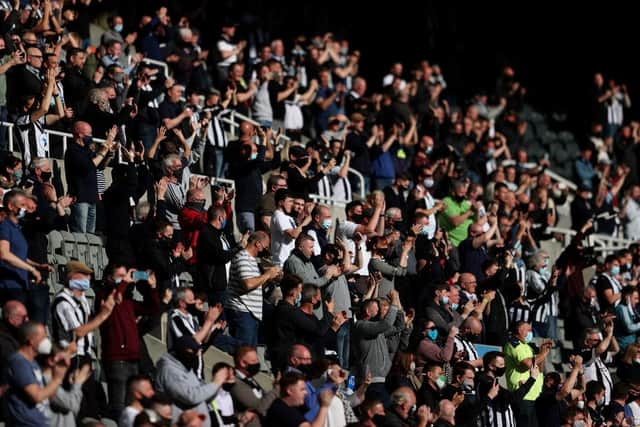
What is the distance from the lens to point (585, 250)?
21.2m

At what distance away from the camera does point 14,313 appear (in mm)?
12977

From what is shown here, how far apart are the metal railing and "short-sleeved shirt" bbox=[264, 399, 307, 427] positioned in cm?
1067

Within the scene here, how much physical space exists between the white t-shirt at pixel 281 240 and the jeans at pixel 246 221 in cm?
109

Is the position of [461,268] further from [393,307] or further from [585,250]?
[393,307]

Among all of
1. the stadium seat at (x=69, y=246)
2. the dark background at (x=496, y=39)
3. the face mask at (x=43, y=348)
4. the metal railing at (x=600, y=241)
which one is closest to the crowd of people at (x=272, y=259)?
the face mask at (x=43, y=348)

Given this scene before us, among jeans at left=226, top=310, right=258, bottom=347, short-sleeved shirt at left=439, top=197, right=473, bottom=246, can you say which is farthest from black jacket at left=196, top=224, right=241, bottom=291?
short-sleeved shirt at left=439, top=197, right=473, bottom=246

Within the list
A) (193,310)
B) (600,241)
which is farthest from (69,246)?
(600,241)

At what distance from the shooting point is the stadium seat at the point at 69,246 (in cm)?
1589

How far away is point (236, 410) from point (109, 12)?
12.4m

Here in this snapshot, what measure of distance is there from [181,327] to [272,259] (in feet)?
11.5

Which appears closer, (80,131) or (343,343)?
(343,343)

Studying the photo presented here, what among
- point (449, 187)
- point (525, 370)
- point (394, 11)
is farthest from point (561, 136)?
point (525, 370)

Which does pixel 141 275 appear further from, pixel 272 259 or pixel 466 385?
pixel 466 385

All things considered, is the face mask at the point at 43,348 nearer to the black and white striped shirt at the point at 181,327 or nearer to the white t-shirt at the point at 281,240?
the black and white striped shirt at the point at 181,327
